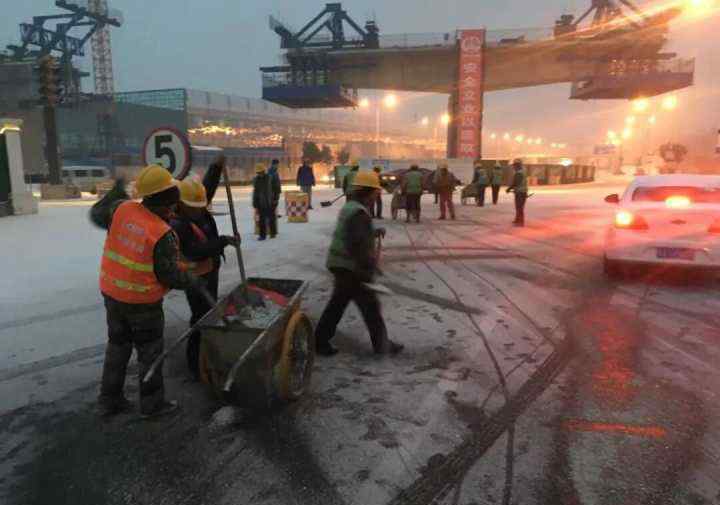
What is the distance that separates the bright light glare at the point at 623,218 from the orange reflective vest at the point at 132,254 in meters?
6.33

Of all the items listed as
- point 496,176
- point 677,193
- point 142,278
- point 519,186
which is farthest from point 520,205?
point 142,278

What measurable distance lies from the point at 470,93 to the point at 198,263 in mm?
40666

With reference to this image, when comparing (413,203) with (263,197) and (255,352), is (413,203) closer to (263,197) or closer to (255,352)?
(263,197)

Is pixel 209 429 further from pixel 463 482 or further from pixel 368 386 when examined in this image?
pixel 463 482

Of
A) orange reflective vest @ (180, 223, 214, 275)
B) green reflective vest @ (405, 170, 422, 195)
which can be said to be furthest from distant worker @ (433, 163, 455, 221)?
orange reflective vest @ (180, 223, 214, 275)

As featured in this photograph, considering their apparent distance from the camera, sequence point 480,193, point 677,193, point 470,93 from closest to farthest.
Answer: point 677,193 < point 480,193 < point 470,93

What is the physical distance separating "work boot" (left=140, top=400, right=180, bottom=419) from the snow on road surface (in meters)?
0.09

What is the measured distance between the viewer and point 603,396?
154 inches

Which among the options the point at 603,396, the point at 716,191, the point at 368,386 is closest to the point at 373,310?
the point at 368,386

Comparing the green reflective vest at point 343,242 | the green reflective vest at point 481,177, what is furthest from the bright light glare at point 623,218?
the green reflective vest at point 481,177

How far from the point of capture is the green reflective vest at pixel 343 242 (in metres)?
4.38

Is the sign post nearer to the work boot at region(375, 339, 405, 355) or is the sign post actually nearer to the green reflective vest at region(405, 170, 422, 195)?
the green reflective vest at region(405, 170, 422, 195)

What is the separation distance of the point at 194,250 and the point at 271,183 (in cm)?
749

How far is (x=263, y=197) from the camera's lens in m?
11.3
